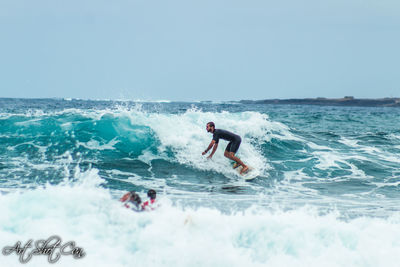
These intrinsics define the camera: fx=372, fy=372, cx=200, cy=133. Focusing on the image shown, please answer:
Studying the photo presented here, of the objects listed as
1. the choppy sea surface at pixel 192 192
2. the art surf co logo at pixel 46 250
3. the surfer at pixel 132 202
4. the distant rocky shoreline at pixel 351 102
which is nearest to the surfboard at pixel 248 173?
the choppy sea surface at pixel 192 192

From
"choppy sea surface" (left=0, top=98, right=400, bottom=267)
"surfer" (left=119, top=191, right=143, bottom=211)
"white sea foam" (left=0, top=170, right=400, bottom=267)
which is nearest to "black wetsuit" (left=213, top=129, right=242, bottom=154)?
"choppy sea surface" (left=0, top=98, right=400, bottom=267)

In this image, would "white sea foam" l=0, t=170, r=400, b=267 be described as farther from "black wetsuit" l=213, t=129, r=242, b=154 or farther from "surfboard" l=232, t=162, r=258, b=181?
"black wetsuit" l=213, t=129, r=242, b=154

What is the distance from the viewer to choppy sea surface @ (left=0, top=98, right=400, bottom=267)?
5656 mm

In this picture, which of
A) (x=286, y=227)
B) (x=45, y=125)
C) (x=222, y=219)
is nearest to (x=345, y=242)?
(x=286, y=227)

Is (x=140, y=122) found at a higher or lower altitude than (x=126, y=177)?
higher

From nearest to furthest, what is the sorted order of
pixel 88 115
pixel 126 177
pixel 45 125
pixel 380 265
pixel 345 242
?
pixel 380 265 < pixel 345 242 < pixel 126 177 < pixel 45 125 < pixel 88 115

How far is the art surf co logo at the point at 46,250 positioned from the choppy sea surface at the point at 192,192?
0.09 m

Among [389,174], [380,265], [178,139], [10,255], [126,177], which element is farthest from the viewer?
[178,139]

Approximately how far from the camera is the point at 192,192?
10.0 m

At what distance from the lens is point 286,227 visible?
20.9 feet

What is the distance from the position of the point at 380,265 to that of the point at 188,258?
288cm

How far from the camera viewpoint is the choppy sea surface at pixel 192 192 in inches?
223

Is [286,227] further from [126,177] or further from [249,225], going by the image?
[126,177]

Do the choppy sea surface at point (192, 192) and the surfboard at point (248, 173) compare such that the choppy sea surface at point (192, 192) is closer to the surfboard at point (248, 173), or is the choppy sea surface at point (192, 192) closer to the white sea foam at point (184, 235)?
the white sea foam at point (184, 235)
